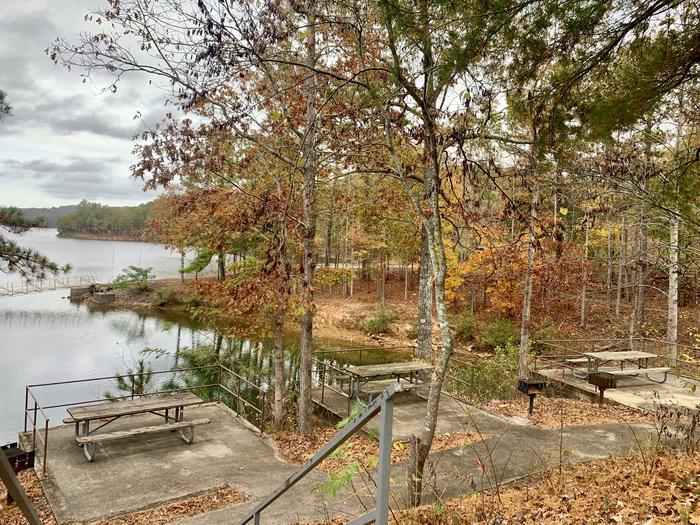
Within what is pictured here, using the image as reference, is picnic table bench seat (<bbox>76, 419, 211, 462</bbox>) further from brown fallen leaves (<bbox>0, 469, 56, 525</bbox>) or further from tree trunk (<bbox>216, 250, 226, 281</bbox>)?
tree trunk (<bbox>216, 250, 226, 281</bbox>)

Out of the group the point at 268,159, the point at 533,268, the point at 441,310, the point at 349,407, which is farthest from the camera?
A: the point at 533,268

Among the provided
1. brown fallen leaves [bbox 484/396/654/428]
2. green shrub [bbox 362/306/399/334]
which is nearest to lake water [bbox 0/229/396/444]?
green shrub [bbox 362/306/399/334]

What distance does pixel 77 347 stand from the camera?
71.0 feet

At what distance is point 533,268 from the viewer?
41.1ft

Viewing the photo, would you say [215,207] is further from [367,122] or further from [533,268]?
[533,268]

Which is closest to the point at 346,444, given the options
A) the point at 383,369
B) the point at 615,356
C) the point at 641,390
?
the point at 383,369

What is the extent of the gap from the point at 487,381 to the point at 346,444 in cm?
726

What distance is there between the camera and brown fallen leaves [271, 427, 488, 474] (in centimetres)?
760

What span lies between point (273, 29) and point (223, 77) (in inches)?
35.3

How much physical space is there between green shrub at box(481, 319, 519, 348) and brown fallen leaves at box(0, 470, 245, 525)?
57.8 ft

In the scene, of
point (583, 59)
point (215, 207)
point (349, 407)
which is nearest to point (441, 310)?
point (583, 59)

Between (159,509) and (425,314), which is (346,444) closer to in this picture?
(159,509)

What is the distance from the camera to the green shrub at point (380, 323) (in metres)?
26.0

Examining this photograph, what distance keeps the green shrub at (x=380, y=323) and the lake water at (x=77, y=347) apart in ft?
7.06
